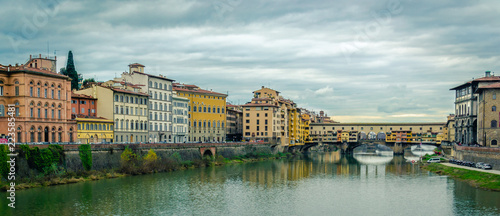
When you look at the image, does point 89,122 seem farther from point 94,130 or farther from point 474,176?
point 474,176

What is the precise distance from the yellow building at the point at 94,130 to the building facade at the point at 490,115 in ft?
183

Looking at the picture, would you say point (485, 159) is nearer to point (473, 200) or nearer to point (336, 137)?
point (473, 200)

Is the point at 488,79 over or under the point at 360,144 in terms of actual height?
over

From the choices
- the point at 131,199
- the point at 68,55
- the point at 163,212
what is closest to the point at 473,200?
the point at 163,212

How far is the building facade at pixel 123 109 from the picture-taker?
78.2 m

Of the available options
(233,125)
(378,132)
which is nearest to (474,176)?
(233,125)

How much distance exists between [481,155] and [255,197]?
35045 mm

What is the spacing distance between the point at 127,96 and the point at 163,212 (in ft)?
147

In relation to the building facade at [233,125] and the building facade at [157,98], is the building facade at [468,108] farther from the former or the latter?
the building facade at [233,125]

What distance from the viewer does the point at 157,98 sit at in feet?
297

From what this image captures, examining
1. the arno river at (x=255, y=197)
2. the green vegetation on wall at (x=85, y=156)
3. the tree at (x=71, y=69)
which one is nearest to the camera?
the arno river at (x=255, y=197)

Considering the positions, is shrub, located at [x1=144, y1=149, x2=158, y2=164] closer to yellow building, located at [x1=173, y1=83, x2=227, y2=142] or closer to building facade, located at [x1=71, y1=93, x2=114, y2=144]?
building facade, located at [x1=71, y1=93, x2=114, y2=144]

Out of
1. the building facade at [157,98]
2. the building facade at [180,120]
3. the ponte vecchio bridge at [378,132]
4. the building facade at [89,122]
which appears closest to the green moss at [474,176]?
the building facade at [157,98]

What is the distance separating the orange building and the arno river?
493 inches
